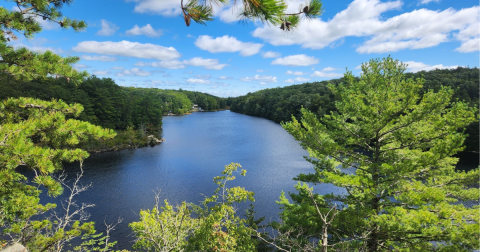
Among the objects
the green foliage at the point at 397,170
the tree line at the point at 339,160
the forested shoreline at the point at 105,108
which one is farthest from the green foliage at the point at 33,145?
the forested shoreline at the point at 105,108

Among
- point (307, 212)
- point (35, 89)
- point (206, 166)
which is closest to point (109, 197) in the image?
point (206, 166)

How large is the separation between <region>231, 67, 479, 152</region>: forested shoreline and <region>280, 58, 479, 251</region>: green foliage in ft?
2.66

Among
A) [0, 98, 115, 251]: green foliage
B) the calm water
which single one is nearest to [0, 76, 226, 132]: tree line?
the calm water

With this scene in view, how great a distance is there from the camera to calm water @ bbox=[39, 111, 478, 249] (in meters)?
15.6

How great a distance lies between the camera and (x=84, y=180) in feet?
66.8

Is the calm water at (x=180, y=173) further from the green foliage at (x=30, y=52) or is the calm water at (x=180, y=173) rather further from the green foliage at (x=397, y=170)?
the green foliage at (x=30, y=52)

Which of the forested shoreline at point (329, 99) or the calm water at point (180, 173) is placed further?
the forested shoreline at point (329, 99)

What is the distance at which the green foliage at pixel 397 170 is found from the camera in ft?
16.4

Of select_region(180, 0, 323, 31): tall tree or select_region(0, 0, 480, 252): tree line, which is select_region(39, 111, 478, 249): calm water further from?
select_region(180, 0, 323, 31): tall tree

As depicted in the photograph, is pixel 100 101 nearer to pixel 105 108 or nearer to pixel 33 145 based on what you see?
pixel 105 108

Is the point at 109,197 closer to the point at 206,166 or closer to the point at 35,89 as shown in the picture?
the point at 206,166

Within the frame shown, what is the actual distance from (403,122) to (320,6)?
5288mm

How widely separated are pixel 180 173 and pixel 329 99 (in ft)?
122

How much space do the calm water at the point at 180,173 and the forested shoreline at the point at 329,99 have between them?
24.0 feet
